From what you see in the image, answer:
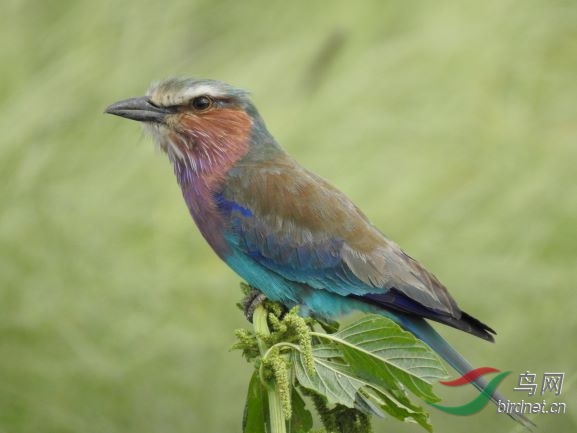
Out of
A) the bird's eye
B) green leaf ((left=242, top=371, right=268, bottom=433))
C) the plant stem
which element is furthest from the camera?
the bird's eye

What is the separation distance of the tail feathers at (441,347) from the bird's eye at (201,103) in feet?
2.12

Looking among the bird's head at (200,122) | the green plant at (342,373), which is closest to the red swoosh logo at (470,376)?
the green plant at (342,373)

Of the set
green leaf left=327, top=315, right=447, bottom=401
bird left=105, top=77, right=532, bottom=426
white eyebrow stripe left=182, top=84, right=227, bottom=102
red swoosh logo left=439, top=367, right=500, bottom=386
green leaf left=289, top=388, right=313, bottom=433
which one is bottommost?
green leaf left=289, top=388, right=313, bottom=433

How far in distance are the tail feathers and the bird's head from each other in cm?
55

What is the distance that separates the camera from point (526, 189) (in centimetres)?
335

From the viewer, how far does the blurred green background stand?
3207mm

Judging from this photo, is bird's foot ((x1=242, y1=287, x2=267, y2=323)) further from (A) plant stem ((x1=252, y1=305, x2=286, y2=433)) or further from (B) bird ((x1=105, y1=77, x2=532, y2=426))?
(A) plant stem ((x1=252, y1=305, x2=286, y2=433))

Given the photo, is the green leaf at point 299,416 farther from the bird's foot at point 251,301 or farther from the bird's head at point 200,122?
the bird's head at point 200,122

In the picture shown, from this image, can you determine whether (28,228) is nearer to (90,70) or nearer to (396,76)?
(90,70)

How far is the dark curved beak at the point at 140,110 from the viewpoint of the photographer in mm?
2191

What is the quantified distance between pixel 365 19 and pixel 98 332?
150 centimetres

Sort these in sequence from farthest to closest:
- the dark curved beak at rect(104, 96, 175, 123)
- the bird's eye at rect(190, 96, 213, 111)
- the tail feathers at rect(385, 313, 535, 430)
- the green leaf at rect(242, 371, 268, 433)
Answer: the bird's eye at rect(190, 96, 213, 111)
the dark curved beak at rect(104, 96, 175, 123)
the tail feathers at rect(385, 313, 535, 430)
the green leaf at rect(242, 371, 268, 433)

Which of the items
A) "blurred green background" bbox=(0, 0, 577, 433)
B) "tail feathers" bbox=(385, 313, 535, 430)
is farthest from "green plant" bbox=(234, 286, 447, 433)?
"blurred green background" bbox=(0, 0, 577, 433)

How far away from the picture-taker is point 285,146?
338cm
